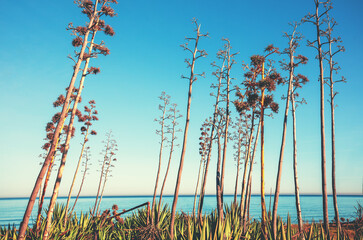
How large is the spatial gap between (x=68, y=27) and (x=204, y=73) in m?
6.63

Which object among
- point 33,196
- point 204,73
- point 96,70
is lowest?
point 33,196

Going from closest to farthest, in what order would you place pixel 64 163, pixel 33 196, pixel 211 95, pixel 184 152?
1. pixel 33 196
2. pixel 64 163
3. pixel 184 152
4. pixel 211 95

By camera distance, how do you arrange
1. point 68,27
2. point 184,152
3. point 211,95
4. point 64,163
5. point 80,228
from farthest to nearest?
point 211,95 < point 184,152 < point 64,163 < point 80,228 < point 68,27

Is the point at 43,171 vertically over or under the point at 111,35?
under

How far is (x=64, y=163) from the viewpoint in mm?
9938

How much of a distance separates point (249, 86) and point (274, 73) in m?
1.47

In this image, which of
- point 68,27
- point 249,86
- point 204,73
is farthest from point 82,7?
point 249,86

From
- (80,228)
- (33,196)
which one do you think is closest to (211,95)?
(80,228)

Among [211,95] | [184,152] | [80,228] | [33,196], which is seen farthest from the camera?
[211,95]

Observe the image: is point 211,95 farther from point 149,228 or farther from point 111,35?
point 149,228

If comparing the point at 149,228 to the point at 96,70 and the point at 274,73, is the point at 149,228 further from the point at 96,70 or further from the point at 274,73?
the point at 274,73

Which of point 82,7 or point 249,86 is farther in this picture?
point 249,86

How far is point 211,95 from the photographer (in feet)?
52.2

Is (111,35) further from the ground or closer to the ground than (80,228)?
further from the ground
